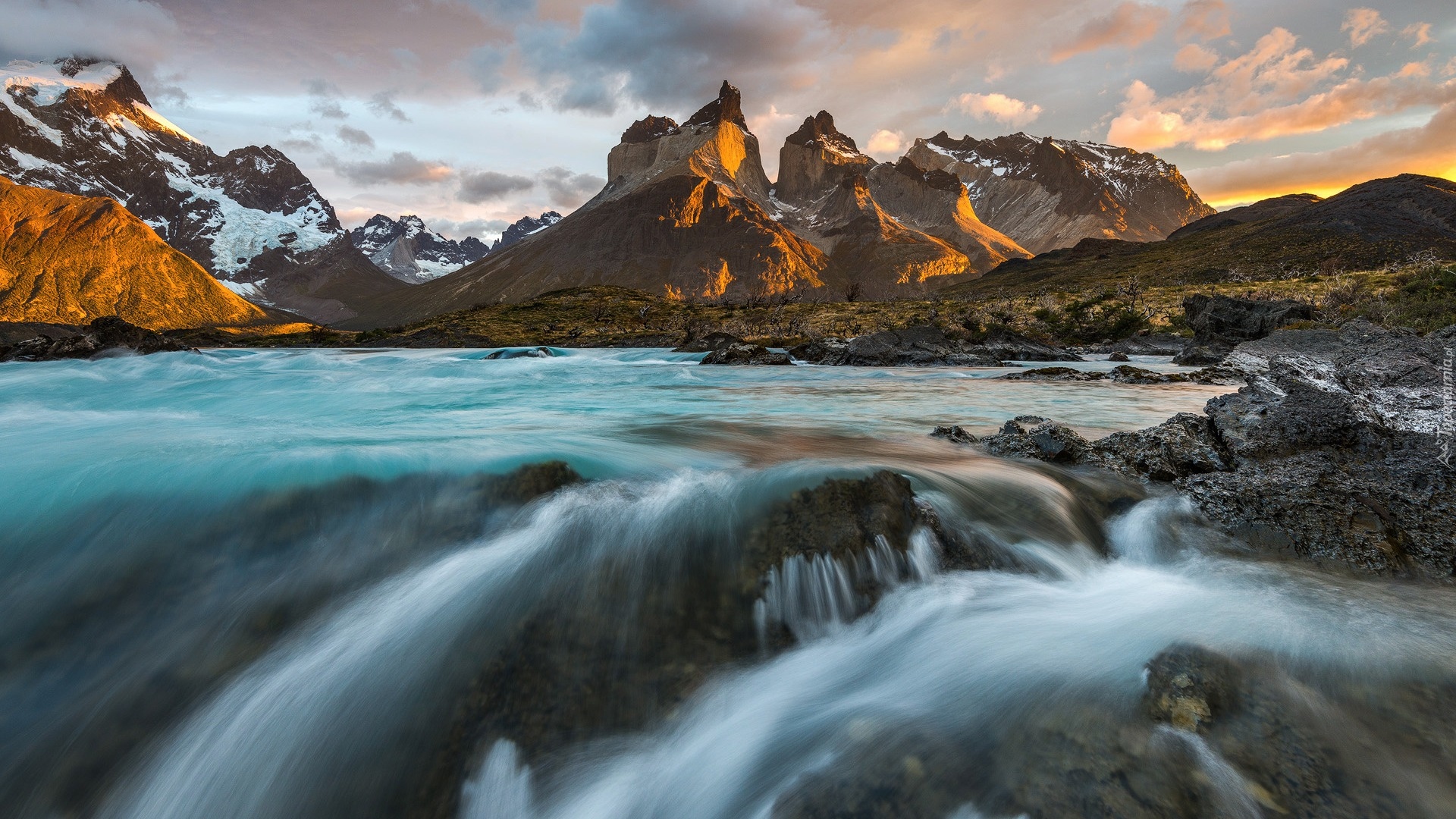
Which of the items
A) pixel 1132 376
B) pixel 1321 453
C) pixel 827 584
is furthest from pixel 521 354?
pixel 1321 453

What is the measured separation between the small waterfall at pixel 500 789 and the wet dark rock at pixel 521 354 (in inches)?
1547

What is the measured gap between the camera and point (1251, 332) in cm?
3002

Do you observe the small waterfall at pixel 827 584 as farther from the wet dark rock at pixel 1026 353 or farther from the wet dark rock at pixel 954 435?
the wet dark rock at pixel 1026 353

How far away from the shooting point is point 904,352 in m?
33.4

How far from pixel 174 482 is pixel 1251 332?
4098 centimetres

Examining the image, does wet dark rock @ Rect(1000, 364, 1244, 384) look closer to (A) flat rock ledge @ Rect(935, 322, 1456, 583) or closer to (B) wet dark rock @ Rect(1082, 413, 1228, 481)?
(A) flat rock ledge @ Rect(935, 322, 1456, 583)

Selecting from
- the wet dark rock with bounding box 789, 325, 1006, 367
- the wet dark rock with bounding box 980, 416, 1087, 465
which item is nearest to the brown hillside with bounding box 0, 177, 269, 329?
the wet dark rock with bounding box 789, 325, 1006, 367

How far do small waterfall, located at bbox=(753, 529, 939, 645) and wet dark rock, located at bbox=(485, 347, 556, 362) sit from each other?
127 ft

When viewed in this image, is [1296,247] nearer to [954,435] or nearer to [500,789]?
[954,435]

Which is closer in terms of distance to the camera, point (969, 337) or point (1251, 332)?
point (1251, 332)

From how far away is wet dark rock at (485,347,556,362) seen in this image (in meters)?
41.7

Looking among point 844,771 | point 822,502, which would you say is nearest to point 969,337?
point 822,502

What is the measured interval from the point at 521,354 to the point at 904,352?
27.7 m

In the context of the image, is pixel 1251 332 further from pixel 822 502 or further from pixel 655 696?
pixel 655 696
